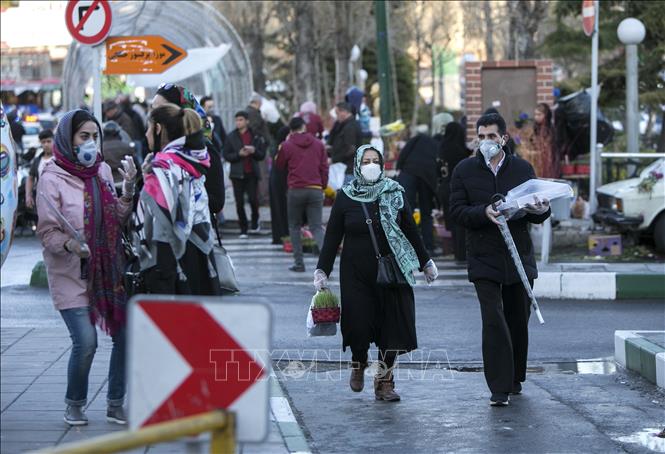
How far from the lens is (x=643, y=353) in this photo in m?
9.09

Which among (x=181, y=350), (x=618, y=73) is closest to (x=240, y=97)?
(x=618, y=73)

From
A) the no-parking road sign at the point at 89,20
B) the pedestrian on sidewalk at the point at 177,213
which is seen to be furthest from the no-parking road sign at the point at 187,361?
the no-parking road sign at the point at 89,20

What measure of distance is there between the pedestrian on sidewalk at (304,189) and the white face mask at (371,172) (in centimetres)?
680

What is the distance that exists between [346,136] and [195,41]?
10.7 m

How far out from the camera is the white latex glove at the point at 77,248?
23.4ft

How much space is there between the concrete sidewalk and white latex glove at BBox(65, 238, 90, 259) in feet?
3.05

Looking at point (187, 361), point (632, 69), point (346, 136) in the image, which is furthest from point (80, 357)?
point (632, 69)

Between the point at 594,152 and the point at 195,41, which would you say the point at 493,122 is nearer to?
the point at 594,152

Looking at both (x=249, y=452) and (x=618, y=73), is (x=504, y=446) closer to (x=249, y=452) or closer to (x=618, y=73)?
(x=249, y=452)

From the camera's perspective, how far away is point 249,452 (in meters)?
6.74

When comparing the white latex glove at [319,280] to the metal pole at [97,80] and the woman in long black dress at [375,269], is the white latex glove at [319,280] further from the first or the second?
the metal pole at [97,80]

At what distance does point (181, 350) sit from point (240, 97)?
23.8 meters

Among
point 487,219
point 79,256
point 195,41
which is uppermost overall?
point 195,41

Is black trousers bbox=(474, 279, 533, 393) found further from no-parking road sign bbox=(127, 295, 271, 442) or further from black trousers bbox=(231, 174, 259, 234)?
black trousers bbox=(231, 174, 259, 234)
